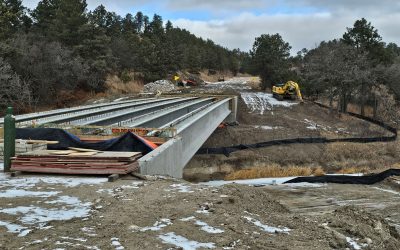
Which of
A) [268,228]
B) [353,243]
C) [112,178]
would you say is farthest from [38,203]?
[353,243]

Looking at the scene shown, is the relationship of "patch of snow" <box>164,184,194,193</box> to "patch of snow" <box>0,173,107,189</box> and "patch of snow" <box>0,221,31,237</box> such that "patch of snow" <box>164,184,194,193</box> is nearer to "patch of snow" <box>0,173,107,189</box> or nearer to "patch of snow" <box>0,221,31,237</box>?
"patch of snow" <box>0,173,107,189</box>

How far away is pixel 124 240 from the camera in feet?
19.1

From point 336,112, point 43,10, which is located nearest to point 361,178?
point 336,112

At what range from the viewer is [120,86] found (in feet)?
183

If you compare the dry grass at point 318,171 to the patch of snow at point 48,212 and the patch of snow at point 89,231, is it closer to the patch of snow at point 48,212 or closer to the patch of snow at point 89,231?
the patch of snow at point 48,212

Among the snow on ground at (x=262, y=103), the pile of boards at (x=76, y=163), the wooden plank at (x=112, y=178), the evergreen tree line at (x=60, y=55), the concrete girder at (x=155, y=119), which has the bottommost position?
the wooden plank at (x=112, y=178)

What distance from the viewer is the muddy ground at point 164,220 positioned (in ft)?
19.3

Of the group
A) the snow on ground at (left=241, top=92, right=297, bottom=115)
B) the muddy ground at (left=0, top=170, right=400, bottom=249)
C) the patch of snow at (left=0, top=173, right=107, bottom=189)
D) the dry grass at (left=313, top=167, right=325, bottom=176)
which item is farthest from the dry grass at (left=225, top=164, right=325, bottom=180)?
the snow on ground at (left=241, top=92, right=297, bottom=115)

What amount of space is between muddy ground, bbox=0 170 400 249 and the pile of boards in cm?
38

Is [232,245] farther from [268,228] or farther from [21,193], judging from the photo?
[21,193]

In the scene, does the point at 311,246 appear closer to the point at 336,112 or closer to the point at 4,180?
the point at 4,180

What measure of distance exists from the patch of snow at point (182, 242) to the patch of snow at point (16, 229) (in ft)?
6.15

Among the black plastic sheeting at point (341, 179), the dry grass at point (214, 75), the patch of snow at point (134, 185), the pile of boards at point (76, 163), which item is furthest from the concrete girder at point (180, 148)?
the dry grass at point (214, 75)

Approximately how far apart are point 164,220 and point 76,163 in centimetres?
418
